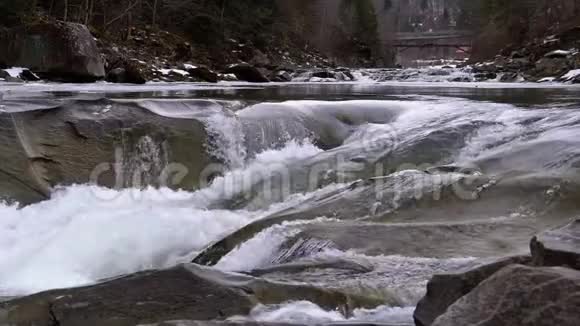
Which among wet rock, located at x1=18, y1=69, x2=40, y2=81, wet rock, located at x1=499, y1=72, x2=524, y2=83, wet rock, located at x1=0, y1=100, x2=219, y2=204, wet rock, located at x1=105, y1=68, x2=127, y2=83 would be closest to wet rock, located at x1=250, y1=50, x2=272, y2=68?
wet rock, located at x1=499, y1=72, x2=524, y2=83

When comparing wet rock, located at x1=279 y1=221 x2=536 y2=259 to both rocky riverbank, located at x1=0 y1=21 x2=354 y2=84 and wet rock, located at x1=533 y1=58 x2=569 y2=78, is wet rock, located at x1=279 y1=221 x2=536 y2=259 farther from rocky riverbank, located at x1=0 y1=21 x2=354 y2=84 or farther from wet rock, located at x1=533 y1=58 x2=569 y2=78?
wet rock, located at x1=533 y1=58 x2=569 y2=78

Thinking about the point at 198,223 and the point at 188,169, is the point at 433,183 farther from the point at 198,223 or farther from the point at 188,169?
the point at 188,169

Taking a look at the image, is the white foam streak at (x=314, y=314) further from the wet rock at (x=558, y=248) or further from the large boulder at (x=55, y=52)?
the large boulder at (x=55, y=52)

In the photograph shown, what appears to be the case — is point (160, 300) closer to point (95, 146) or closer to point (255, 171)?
point (95, 146)

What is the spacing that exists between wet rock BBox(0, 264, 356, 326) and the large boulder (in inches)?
531

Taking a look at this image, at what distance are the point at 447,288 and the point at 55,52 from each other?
15.5m

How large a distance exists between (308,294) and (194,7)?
1242 inches

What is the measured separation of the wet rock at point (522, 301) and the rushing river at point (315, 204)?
687 mm

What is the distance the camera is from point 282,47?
3797 cm

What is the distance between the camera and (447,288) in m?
2.45

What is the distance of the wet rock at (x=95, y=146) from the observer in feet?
18.2

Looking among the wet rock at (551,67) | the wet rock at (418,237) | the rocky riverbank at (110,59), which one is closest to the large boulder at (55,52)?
the rocky riverbank at (110,59)

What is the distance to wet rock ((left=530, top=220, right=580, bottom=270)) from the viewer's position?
2.32 meters

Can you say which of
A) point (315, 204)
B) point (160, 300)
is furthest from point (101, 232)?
point (160, 300)
